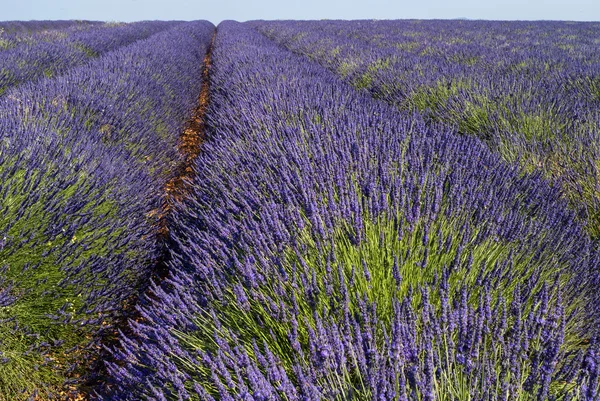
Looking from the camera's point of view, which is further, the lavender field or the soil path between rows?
the soil path between rows

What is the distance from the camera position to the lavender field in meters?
1.10

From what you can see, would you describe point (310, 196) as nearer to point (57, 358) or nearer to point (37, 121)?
point (57, 358)

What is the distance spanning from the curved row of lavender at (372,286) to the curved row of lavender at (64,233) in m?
0.25

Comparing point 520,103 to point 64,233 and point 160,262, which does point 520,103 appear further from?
point 64,233

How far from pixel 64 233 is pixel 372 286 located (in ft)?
4.51

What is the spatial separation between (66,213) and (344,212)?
127cm

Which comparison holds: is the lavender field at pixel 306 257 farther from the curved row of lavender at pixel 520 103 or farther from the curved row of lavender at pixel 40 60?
the curved row of lavender at pixel 40 60

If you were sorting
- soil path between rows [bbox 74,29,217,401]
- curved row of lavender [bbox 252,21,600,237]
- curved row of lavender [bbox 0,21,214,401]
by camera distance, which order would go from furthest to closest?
1. curved row of lavender [bbox 252,21,600,237]
2. soil path between rows [bbox 74,29,217,401]
3. curved row of lavender [bbox 0,21,214,401]

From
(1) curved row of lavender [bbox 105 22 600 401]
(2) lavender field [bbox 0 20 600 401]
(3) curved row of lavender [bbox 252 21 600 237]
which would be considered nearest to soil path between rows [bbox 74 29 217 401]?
(2) lavender field [bbox 0 20 600 401]

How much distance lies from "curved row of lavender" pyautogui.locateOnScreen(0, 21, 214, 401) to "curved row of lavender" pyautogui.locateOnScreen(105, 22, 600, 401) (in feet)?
0.83

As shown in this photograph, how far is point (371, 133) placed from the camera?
259 centimetres

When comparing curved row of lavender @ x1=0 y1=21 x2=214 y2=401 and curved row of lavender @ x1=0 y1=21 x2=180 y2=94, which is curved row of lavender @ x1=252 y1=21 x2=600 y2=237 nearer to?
curved row of lavender @ x1=0 y1=21 x2=214 y2=401

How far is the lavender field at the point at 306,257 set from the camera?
1099mm

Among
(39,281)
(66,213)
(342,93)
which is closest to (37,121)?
(66,213)
